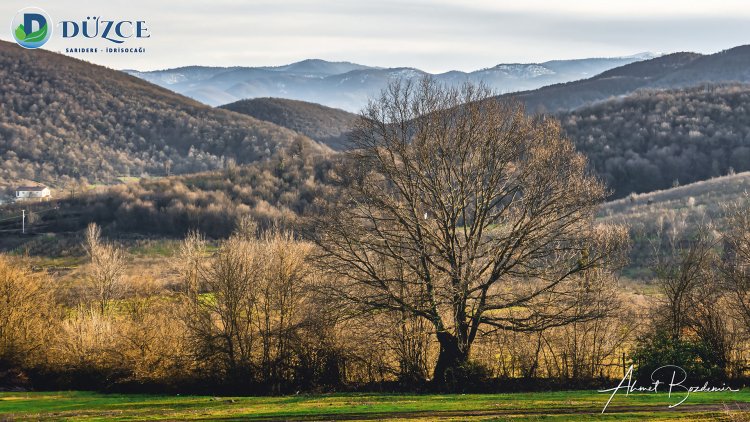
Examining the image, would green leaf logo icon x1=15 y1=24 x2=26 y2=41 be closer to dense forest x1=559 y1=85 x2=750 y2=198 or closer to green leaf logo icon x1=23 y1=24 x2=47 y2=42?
green leaf logo icon x1=23 y1=24 x2=47 y2=42

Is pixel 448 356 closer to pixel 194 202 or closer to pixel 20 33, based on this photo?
pixel 20 33

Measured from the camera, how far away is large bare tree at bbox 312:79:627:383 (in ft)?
97.8

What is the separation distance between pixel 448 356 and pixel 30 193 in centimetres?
11727

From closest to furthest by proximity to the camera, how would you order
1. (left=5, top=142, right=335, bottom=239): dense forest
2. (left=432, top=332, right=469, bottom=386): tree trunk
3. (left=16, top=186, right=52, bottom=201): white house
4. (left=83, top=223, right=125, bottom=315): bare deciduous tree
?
(left=432, top=332, right=469, bottom=386): tree trunk
(left=83, top=223, right=125, bottom=315): bare deciduous tree
(left=5, top=142, right=335, bottom=239): dense forest
(left=16, top=186, right=52, bottom=201): white house

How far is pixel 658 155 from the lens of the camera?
393 ft

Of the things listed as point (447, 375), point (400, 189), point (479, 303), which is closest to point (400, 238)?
point (400, 189)

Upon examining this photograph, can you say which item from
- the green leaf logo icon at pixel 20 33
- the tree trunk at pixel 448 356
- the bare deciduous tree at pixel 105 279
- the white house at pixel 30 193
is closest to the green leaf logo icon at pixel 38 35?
the green leaf logo icon at pixel 20 33

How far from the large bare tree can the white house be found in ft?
357

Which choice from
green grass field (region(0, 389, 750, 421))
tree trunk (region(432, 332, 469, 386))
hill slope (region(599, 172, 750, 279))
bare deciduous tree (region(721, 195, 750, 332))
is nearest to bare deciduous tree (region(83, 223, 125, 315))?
green grass field (region(0, 389, 750, 421))

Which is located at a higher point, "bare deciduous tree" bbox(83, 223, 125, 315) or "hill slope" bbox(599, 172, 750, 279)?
"hill slope" bbox(599, 172, 750, 279)

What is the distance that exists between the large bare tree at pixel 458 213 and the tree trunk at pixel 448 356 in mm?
51

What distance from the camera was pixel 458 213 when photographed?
30.8 m

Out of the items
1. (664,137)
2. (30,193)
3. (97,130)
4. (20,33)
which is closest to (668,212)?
(664,137)

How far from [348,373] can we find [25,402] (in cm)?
1415
